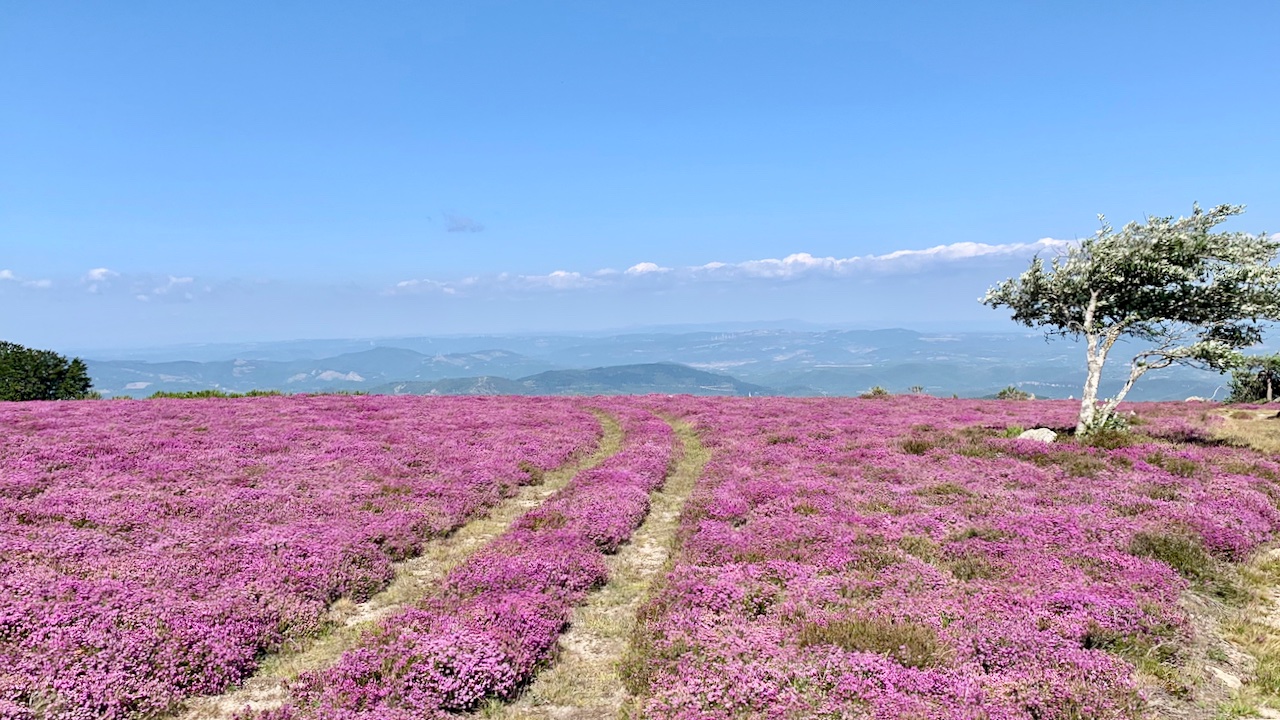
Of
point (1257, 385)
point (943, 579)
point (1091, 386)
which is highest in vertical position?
point (1091, 386)

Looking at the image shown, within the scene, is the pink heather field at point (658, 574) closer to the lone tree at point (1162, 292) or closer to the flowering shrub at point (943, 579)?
the flowering shrub at point (943, 579)

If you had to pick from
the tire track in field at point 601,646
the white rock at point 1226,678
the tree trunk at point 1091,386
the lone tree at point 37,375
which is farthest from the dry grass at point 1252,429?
the lone tree at point 37,375

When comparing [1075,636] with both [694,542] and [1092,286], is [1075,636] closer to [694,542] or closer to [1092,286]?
[694,542]

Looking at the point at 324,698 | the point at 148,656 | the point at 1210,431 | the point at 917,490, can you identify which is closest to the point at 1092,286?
the point at 1210,431

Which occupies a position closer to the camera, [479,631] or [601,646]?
[479,631]

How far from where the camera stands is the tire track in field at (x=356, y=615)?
7852 millimetres

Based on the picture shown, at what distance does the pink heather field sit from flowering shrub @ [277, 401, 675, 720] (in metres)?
0.04

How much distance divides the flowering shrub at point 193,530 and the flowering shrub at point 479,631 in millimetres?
1867

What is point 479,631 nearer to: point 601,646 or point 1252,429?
point 601,646

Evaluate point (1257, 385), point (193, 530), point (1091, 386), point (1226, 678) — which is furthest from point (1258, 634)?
point (1257, 385)

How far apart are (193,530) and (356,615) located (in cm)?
579

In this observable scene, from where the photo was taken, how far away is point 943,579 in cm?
Answer: 1091

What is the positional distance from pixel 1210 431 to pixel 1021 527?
78.5ft

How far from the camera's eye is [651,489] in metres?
19.8
